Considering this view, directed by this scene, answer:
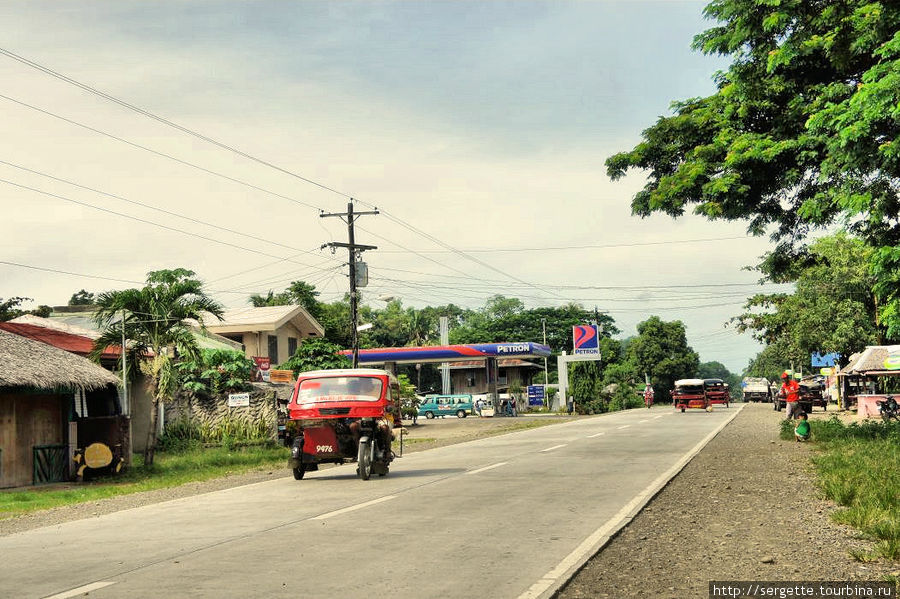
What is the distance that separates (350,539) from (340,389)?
9.08 metres

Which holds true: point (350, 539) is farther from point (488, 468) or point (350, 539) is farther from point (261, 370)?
point (261, 370)

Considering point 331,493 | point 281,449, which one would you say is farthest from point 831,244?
point 331,493

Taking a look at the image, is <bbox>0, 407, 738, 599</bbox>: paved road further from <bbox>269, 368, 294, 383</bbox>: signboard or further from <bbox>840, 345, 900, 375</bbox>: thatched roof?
<bbox>840, 345, 900, 375</bbox>: thatched roof

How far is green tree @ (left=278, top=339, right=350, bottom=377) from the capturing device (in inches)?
1687

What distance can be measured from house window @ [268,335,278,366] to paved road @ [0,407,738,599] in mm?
33097

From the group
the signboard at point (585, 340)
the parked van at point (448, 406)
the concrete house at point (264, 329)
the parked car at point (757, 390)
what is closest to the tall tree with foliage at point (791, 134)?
the concrete house at point (264, 329)

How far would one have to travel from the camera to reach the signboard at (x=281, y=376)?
43.7m

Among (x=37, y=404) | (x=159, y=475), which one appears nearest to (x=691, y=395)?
(x=159, y=475)

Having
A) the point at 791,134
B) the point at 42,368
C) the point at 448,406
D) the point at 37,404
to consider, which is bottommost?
the point at 448,406

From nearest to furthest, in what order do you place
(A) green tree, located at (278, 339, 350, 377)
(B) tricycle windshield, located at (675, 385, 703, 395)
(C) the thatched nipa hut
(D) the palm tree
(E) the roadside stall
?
(C) the thatched nipa hut
(D) the palm tree
(E) the roadside stall
(A) green tree, located at (278, 339, 350, 377)
(B) tricycle windshield, located at (675, 385, 703, 395)

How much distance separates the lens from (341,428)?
61.9 ft

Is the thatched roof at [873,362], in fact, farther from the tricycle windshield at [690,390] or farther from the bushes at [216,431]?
the bushes at [216,431]

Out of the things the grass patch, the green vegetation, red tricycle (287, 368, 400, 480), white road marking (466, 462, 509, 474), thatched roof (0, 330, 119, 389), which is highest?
thatched roof (0, 330, 119, 389)

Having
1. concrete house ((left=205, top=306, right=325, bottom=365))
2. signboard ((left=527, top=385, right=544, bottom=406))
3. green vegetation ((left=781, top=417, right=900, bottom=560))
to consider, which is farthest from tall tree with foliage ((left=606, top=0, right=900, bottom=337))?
signboard ((left=527, top=385, right=544, bottom=406))
